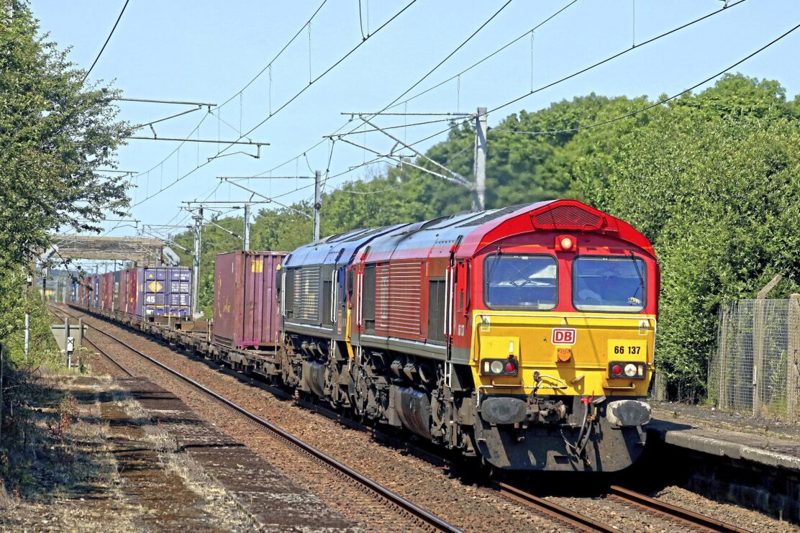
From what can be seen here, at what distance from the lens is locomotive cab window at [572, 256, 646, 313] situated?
49.5ft

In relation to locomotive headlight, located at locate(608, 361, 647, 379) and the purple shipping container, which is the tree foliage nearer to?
locomotive headlight, located at locate(608, 361, 647, 379)

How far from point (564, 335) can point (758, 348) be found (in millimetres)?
7144

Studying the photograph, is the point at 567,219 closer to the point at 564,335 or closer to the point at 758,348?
the point at 564,335

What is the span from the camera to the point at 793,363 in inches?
760

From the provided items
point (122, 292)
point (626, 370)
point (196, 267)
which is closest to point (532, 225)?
point (626, 370)

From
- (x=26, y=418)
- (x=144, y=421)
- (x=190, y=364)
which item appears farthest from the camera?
(x=190, y=364)

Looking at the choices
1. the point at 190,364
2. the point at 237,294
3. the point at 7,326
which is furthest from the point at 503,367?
the point at 190,364

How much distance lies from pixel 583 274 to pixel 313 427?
8735 mm

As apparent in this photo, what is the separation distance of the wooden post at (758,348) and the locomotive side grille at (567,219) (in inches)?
263

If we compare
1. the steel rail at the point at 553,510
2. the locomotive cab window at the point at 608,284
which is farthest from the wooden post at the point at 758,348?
the steel rail at the point at 553,510

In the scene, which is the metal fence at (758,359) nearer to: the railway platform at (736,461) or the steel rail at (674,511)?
the railway platform at (736,461)

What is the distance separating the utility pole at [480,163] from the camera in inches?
1013

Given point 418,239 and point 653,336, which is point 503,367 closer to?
point 653,336

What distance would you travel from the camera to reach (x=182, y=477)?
15.3 m
